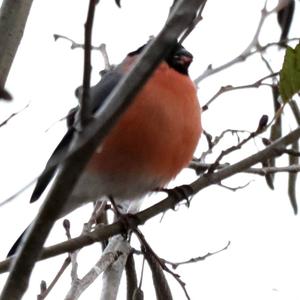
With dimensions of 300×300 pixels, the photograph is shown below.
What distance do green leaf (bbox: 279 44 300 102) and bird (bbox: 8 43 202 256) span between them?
582 mm

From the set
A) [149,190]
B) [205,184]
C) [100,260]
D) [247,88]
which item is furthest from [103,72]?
[205,184]

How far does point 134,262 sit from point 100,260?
192 millimetres

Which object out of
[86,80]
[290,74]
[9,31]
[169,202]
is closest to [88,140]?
[86,80]

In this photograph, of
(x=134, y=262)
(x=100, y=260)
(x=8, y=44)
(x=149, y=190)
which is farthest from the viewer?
(x=149, y=190)

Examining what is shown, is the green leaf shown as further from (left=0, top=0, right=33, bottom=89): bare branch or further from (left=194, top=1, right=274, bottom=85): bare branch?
(left=0, top=0, right=33, bottom=89): bare branch

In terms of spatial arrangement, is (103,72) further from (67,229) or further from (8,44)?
(8,44)

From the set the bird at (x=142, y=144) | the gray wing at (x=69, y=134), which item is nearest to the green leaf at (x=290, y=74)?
the bird at (x=142, y=144)

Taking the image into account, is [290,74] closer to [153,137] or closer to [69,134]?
[153,137]

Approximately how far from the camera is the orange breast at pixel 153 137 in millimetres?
2311

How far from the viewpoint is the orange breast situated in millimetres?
2311

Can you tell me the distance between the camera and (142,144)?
2322mm

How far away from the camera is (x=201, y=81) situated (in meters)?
2.30

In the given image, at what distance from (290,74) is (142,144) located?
0.68 metres

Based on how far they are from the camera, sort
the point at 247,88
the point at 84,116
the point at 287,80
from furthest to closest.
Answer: the point at 247,88
the point at 287,80
the point at 84,116
